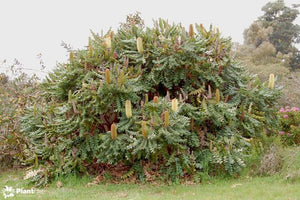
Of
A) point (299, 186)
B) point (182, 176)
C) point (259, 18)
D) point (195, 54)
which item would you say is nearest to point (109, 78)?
point (195, 54)

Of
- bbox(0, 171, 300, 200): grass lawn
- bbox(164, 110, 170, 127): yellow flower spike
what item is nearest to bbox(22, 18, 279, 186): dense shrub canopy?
bbox(164, 110, 170, 127): yellow flower spike

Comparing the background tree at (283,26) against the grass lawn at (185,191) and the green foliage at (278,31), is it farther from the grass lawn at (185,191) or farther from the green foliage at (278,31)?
the grass lawn at (185,191)

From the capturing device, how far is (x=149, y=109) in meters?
6.56

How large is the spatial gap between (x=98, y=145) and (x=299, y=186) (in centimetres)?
397

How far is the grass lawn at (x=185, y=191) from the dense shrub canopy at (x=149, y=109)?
397 mm

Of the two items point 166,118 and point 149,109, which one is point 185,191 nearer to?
point 166,118

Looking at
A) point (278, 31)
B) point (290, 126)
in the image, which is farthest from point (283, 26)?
point (290, 126)

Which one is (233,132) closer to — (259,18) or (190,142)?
(190,142)

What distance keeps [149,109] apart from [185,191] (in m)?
1.69

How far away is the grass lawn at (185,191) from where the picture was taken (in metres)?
5.64

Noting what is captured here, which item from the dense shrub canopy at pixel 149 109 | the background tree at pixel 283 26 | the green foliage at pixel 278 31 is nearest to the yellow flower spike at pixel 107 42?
the dense shrub canopy at pixel 149 109

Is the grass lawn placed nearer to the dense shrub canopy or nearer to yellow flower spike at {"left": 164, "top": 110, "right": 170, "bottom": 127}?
the dense shrub canopy

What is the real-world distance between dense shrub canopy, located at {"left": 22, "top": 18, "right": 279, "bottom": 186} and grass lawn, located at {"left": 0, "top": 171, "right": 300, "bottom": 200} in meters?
0.40

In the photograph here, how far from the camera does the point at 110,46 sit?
745 cm
